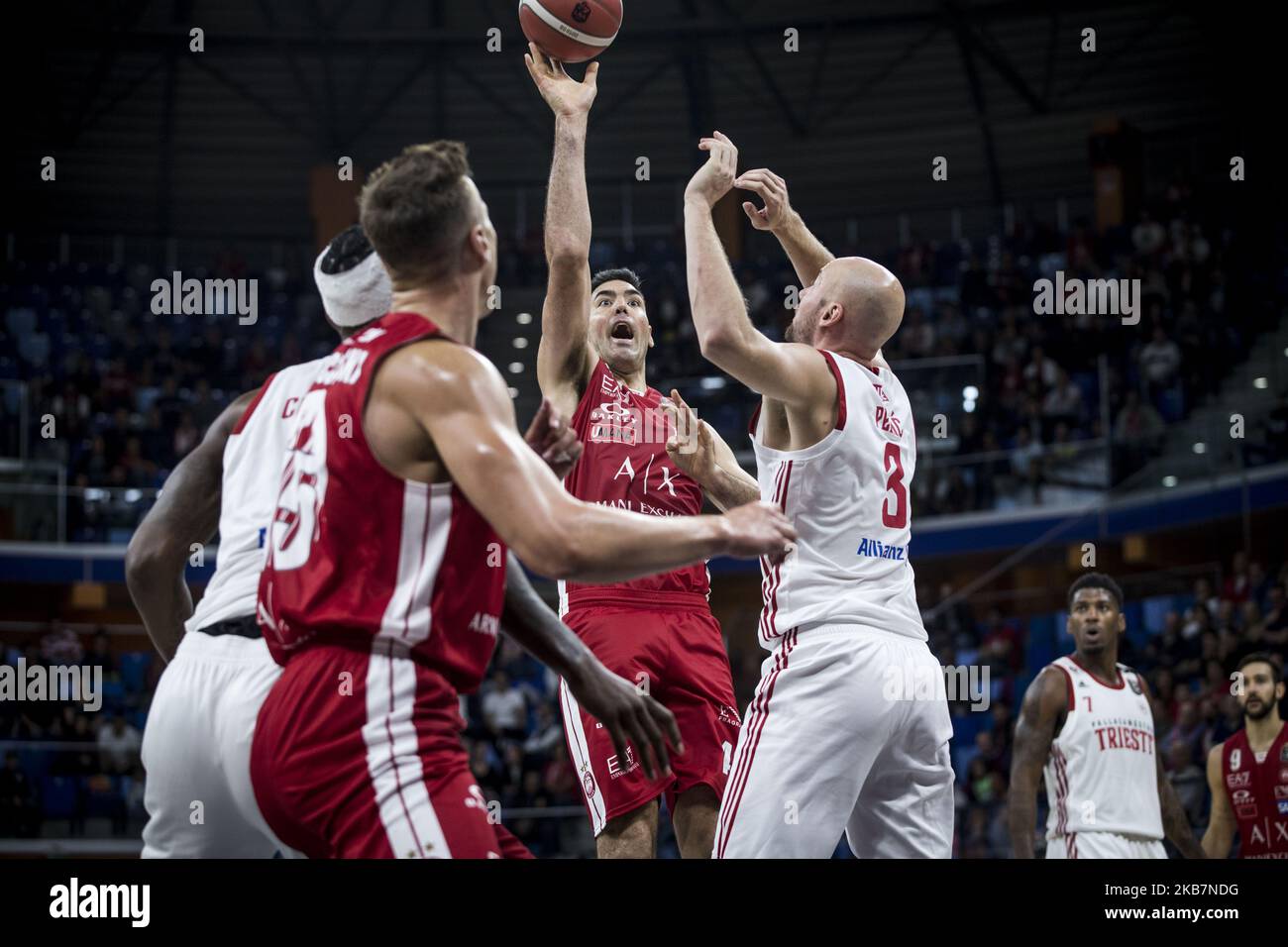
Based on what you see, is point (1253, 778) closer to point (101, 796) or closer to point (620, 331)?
point (620, 331)

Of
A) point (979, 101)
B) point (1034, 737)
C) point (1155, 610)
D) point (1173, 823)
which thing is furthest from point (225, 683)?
point (979, 101)

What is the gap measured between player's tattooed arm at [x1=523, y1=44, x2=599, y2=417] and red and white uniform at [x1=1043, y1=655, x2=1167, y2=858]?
11.1 feet

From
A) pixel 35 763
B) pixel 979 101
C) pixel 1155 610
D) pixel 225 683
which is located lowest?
pixel 35 763

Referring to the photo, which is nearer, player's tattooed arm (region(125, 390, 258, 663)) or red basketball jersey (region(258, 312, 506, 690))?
red basketball jersey (region(258, 312, 506, 690))

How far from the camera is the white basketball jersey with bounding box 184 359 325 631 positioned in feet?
11.9

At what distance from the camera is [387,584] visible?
2.96 m

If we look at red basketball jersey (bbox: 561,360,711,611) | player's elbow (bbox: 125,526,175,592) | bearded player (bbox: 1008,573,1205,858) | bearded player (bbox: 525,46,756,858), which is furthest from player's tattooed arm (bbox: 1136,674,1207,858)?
player's elbow (bbox: 125,526,175,592)

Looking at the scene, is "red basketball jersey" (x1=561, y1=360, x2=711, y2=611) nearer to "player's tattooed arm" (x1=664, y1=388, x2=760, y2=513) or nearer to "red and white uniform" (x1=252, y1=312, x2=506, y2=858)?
"player's tattooed arm" (x1=664, y1=388, x2=760, y2=513)

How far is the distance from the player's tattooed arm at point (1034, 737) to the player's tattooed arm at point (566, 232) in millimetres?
3187

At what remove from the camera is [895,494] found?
187 inches

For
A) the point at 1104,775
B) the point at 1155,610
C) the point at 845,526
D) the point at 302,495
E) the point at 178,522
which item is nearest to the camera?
the point at 302,495

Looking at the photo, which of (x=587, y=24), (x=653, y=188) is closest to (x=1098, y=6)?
(x=653, y=188)

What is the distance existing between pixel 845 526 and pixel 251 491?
1.96 m

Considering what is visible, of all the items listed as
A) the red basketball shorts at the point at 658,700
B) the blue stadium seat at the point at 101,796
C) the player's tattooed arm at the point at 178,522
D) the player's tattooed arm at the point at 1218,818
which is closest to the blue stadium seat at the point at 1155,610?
the player's tattooed arm at the point at 1218,818
